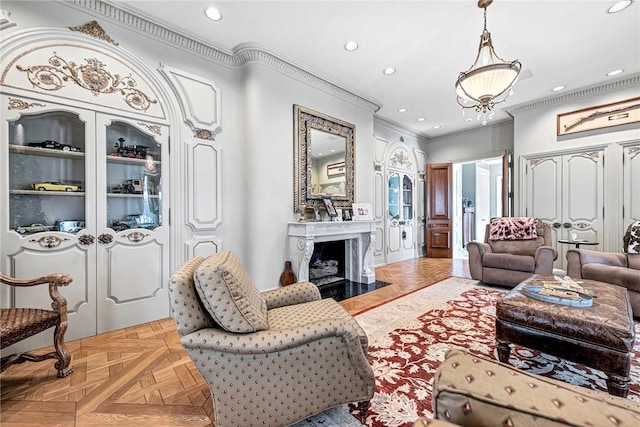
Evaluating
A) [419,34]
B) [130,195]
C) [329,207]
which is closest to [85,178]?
[130,195]

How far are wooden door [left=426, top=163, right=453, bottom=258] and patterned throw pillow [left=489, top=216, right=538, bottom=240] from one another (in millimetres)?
2035

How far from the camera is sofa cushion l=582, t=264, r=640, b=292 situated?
2.59 m

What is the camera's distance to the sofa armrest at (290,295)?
6.25 feet

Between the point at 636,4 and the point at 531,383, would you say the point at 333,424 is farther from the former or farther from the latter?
the point at 636,4

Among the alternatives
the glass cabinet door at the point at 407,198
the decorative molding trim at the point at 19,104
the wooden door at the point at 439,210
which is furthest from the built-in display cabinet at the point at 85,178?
the wooden door at the point at 439,210

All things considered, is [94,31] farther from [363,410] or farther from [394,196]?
[394,196]

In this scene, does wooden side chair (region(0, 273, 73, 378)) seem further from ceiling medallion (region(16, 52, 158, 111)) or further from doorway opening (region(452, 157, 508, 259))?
doorway opening (region(452, 157, 508, 259))

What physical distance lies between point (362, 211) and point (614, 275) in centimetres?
282

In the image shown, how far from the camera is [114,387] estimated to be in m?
1.73

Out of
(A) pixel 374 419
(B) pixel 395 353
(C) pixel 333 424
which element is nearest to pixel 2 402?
(C) pixel 333 424

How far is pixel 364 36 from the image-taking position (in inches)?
117

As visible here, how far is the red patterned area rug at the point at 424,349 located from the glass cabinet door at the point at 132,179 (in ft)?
7.96

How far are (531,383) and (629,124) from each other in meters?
5.41

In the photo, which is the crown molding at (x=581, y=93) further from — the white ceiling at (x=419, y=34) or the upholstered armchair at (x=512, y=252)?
the upholstered armchair at (x=512, y=252)
